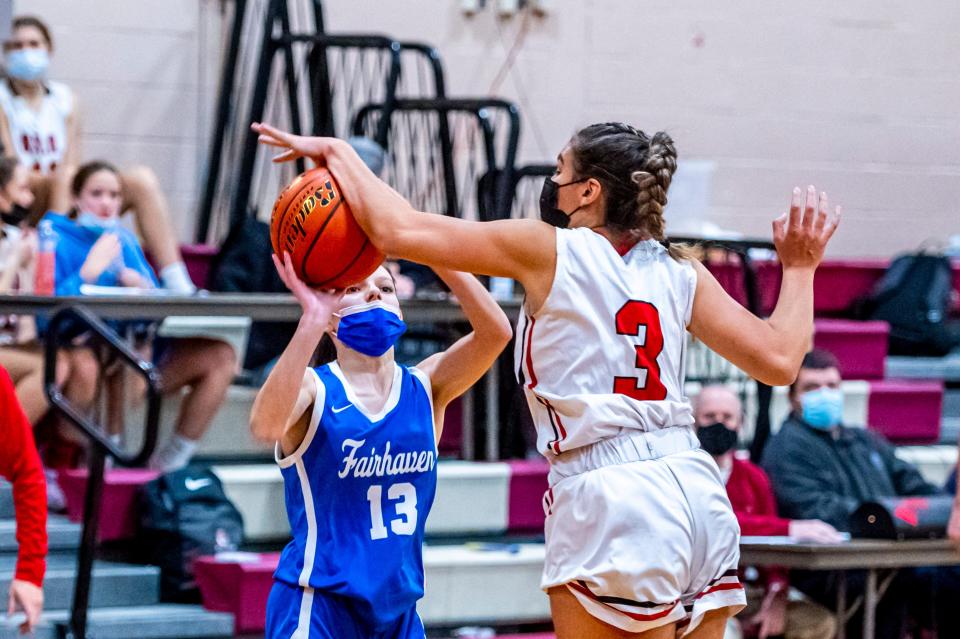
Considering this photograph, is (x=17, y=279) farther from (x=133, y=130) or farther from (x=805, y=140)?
(x=805, y=140)

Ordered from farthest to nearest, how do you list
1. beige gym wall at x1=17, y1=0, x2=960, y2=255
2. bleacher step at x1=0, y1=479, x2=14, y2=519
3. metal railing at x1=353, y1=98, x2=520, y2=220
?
1. beige gym wall at x1=17, y1=0, x2=960, y2=255
2. metal railing at x1=353, y1=98, x2=520, y2=220
3. bleacher step at x1=0, y1=479, x2=14, y2=519

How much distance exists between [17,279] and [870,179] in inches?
204

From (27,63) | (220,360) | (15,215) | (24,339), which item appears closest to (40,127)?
(27,63)

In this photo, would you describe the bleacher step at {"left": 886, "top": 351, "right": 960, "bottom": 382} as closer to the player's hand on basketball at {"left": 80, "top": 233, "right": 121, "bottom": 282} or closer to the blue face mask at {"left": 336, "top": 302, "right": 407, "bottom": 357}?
the player's hand on basketball at {"left": 80, "top": 233, "right": 121, "bottom": 282}

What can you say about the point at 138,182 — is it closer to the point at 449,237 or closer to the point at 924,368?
the point at 449,237

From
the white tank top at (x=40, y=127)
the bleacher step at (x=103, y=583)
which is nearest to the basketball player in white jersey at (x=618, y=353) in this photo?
the bleacher step at (x=103, y=583)

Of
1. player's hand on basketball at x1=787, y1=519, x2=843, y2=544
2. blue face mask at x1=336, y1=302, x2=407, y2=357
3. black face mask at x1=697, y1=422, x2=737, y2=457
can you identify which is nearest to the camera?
blue face mask at x1=336, y1=302, x2=407, y2=357

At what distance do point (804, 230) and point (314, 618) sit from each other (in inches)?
47.2

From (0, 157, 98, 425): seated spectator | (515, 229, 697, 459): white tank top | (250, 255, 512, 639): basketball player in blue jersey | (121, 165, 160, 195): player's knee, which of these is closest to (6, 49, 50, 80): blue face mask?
(121, 165, 160, 195): player's knee

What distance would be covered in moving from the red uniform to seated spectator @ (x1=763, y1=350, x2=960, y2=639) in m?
3.01

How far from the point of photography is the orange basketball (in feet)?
9.23

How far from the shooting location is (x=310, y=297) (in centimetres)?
286

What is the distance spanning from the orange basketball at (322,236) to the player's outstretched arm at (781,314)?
63cm

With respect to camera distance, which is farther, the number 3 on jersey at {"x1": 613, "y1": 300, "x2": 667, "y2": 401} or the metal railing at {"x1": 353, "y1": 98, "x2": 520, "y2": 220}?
the metal railing at {"x1": 353, "y1": 98, "x2": 520, "y2": 220}
